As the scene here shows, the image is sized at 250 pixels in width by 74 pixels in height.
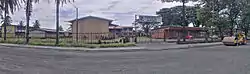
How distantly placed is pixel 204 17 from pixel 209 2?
207 cm

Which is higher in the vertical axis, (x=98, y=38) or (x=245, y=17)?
(x=245, y=17)

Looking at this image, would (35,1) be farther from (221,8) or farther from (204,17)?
(221,8)

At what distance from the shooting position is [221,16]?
34.2 meters

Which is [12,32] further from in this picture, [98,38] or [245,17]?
[245,17]

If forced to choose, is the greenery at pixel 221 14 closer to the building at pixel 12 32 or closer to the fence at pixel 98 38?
the fence at pixel 98 38

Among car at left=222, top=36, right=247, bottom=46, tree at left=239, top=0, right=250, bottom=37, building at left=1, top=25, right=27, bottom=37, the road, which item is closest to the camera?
the road

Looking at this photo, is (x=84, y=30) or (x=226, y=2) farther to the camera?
(x=84, y=30)

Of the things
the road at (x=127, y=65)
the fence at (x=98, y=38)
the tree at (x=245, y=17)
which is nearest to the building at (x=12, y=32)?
the fence at (x=98, y=38)

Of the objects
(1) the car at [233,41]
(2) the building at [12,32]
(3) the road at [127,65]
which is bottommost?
(3) the road at [127,65]

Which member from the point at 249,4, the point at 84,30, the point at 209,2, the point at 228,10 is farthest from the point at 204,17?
the point at 84,30

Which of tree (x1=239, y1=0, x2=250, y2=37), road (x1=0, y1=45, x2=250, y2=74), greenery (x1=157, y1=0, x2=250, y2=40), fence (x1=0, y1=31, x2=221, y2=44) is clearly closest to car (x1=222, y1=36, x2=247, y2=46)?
fence (x1=0, y1=31, x2=221, y2=44)

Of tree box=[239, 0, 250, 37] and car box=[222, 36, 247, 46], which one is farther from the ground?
tree box=[239, 0, 250, 37]

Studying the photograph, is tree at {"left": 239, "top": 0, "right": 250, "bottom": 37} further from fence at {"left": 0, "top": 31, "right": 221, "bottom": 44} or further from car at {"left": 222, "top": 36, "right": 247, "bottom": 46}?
car at {"left": 222, "top": 36, "right": 247, "bottom": 46}

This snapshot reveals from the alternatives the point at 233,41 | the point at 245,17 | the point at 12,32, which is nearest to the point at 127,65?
the point at 233,41
